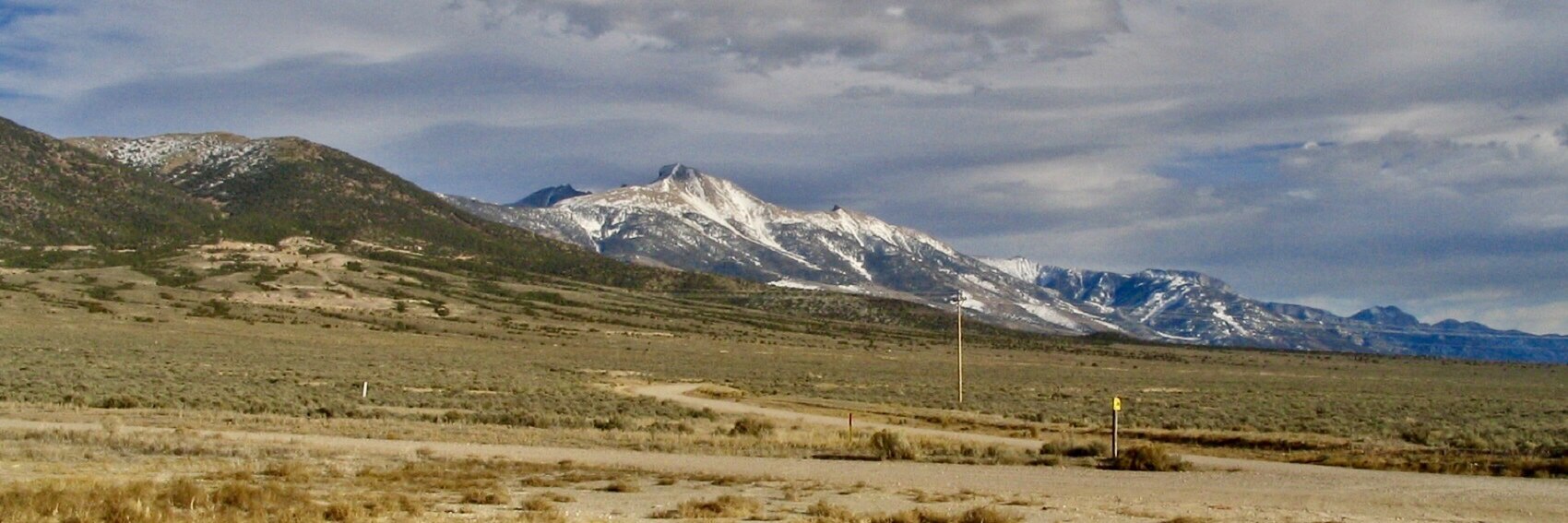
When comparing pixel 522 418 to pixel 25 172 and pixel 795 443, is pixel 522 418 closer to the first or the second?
pixel 795 443

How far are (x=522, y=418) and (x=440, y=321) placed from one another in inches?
3393

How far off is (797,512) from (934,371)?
212 ft

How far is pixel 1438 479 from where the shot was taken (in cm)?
2158

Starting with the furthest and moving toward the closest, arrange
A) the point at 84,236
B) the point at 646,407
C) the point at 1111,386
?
1. the point at 84,236
2. the point at 1111,386
3. the point at 646,407

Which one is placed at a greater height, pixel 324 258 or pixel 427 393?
pixel 324 258

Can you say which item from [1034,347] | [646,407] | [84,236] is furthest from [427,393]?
[84,236]

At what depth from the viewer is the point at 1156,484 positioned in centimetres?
2125

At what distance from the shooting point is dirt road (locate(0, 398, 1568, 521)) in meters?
17.2

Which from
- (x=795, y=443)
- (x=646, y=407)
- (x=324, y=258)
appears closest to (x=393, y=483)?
(x=795, y=443)

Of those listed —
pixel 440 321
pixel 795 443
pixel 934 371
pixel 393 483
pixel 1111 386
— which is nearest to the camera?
pixel 393 483

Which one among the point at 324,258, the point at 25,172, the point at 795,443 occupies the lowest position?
the point at 795,443

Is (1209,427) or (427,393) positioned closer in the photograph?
(1209,427)

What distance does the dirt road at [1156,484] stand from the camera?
17.2 meters

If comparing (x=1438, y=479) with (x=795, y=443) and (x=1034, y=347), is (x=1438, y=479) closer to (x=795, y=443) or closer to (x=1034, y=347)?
(x=795, y=443)
